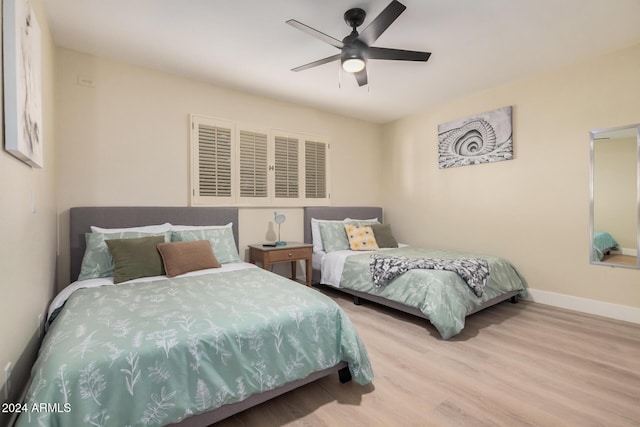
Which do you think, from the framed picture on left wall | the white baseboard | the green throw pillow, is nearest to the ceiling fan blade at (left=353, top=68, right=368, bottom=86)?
the framed picture on left wall

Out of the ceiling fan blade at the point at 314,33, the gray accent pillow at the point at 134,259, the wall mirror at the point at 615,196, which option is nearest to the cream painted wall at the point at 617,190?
the wall mirror at the point at 615,196

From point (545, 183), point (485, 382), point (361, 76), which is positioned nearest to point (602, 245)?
point (545, 183)

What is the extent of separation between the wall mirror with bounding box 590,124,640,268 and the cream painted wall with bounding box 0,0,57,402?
15.0 feet

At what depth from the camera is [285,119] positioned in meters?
4.21

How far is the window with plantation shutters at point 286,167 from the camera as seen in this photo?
412 centimetres

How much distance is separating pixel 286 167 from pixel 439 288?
2.54m

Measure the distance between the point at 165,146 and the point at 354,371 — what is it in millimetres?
2959

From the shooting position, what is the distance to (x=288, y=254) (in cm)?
364

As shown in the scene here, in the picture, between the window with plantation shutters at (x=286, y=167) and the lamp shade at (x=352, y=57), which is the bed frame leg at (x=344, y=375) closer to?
the lamp shade at (x=352, y=57)

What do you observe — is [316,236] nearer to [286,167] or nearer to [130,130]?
[286,167]

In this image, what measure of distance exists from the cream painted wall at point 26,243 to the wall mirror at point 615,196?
4558mm

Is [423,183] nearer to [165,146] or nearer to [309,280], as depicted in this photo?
[309,280]

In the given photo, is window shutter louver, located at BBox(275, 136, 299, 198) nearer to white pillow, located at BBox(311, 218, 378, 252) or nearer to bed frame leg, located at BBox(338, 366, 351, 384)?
white pillow, located at BBox(311, 218, 378, 252)

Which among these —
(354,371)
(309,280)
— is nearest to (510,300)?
(309,280)
